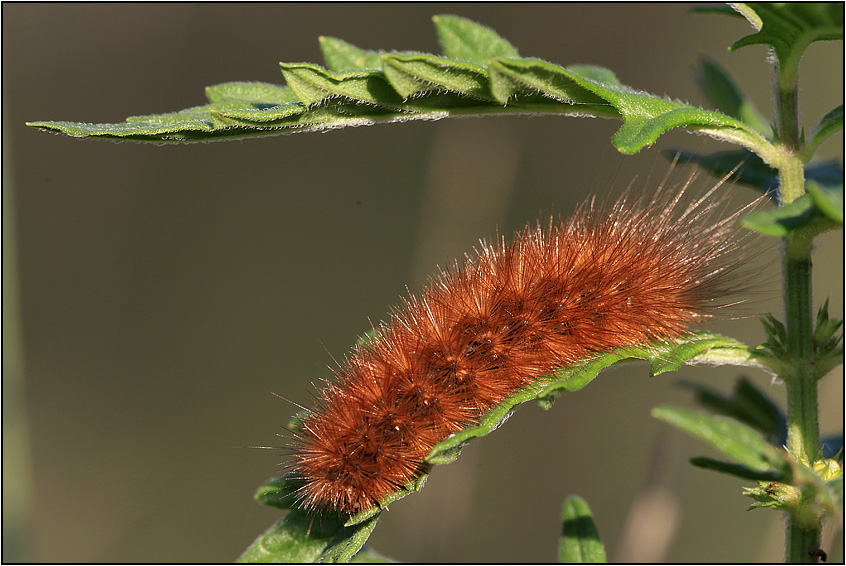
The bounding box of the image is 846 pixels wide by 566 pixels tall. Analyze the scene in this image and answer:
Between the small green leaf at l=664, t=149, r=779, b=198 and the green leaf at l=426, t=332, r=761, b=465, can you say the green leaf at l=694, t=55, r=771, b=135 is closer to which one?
the small green leaf at l=664, t=149, r=779, b=198

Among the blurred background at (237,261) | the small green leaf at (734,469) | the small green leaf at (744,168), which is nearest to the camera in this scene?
the small green leaf at (734,469)

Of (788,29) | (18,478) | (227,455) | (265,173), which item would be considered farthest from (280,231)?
(788,29)

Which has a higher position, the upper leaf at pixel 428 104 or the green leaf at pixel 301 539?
the upper leaf at pixel 428 104

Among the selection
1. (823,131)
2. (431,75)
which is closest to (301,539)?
(431,75)

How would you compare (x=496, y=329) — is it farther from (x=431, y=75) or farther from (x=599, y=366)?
(x=431, y=75)

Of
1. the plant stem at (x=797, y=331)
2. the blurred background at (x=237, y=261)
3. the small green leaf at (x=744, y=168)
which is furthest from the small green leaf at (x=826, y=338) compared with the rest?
the blurred background at (x=237, y=261)

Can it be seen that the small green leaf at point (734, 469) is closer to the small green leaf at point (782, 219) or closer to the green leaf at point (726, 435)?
the green leaf at point (726, 435)
